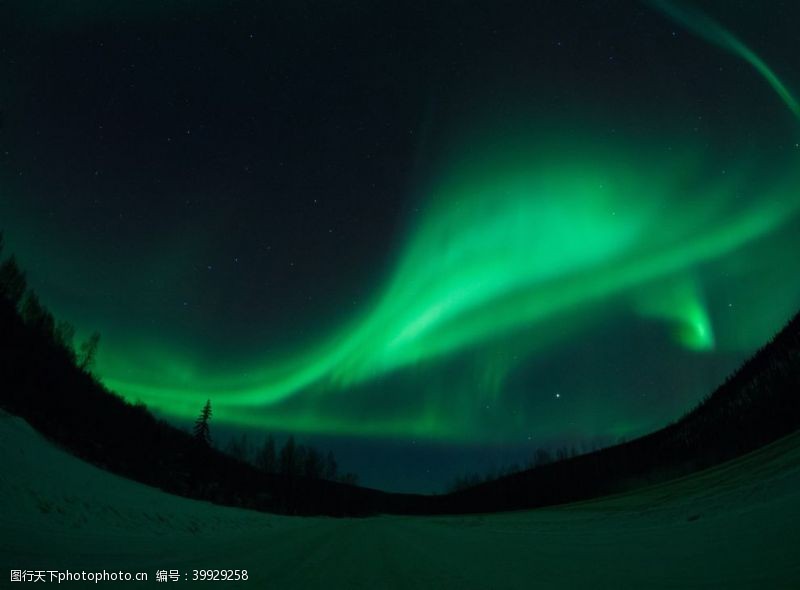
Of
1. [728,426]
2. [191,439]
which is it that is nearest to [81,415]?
[191,439]

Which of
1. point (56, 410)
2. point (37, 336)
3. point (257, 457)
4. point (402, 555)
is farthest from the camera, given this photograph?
point (257, 457)

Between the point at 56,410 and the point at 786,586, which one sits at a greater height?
the point at 56,410

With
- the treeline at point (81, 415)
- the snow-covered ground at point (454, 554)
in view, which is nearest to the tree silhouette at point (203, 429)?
the treeline at point (81, 415)

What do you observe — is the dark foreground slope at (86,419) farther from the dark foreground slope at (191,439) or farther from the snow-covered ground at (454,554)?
the snow-covered ground at (454,554)

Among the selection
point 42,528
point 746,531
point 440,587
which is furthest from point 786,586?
point 42,528

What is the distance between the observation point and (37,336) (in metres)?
39.3

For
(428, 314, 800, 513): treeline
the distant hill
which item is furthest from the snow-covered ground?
the distant hill

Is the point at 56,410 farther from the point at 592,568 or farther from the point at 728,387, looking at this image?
the point at 728,387

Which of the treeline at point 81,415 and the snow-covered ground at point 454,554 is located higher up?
the treeline at point 81,415

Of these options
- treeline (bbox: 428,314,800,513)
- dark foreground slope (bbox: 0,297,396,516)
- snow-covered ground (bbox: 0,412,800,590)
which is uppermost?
dark foreground slope (bbox: 0,297,396,516)

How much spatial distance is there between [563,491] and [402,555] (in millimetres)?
65153

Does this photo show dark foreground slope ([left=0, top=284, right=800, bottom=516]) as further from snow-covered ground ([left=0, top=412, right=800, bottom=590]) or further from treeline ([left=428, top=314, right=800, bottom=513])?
snow-covered ground ([left=0, top=412, right=800, bottom=590])

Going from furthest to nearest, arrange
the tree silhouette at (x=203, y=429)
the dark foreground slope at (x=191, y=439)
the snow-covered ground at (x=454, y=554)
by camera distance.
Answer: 1. the tree silhouette at (x=203, y=429)
2. the dark foreground slope at (x=191, y=439)
3. the snow-covered ground at (x=454, y=554)

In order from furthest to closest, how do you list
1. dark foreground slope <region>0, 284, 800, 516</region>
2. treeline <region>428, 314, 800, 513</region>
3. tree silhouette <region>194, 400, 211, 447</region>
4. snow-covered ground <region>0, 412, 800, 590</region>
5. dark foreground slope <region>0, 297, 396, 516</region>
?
tree silhouette <region>194, 400, 211, 447</region>, dark foreground slope <region>0, 297, 396, 516</region>, dark foreground slope <region>0, 284, 800, 516</region>, treeline <region>428, 314, 800, 513</region>, snow-covered ground <region>0, 412, 800, 590</region>
